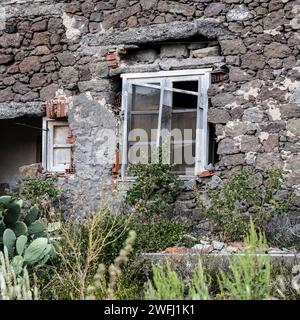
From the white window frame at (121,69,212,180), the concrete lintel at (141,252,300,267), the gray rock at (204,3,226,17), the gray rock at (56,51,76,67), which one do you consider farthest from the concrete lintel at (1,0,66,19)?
the concrete lintel at (141,252,300,267)

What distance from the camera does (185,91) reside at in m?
9.41

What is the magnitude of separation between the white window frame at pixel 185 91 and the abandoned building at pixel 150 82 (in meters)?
0.01

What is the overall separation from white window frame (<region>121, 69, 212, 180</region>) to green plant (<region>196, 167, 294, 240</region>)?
0.59 m

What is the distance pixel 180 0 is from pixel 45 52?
83.7 inches

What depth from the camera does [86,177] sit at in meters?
9.74

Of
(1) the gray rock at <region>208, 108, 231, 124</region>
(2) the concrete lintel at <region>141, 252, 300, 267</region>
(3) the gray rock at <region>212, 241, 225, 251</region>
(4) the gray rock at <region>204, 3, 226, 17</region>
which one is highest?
(4) the gray rock at <region>204, 3, 226, 17</region>

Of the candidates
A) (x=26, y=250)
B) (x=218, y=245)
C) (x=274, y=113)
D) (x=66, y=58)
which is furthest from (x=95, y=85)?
(x=26, y=250)

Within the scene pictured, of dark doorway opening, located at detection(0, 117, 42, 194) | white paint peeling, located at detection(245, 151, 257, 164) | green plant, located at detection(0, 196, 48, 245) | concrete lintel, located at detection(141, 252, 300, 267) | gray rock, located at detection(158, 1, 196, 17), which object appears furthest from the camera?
dark doorway opening, located at detection(0, 117, 42, 194)

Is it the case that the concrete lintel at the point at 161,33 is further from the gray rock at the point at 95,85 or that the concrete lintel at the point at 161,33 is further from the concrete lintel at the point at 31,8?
the concrete lintel at the point at 31,8

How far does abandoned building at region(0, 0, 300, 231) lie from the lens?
9.00 m

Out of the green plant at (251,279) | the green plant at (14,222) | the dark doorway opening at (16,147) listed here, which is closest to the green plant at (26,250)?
the green plant at (14,222)

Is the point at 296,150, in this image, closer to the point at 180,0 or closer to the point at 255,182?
the point at 255,182

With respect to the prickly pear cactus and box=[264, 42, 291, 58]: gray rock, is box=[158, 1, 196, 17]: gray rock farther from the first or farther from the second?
the prickly pear cactus

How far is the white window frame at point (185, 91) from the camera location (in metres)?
9.28
